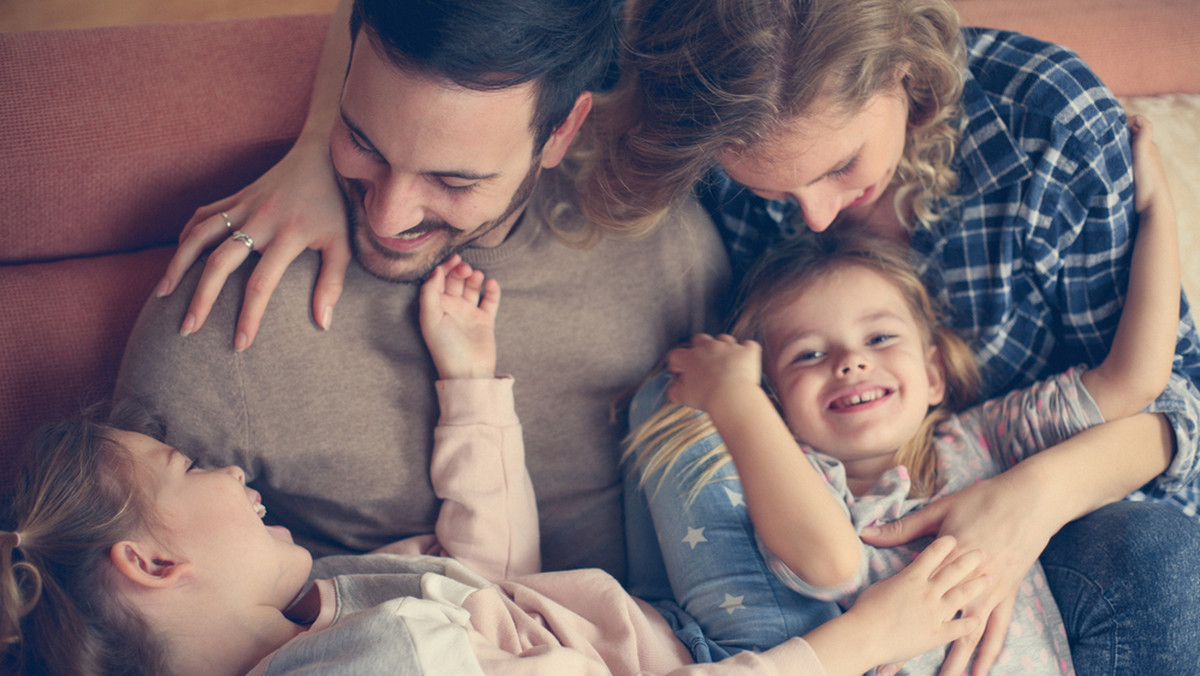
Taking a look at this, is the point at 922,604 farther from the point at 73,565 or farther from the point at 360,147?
the point at 73,565

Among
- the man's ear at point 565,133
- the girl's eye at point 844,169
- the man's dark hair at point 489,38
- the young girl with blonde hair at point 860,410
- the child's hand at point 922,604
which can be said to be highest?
the man's dark hair at point 489,38

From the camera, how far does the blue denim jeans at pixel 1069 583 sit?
3.88ft

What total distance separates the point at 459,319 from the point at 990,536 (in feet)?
3.02

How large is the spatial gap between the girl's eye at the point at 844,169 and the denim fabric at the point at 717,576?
486 millimetres

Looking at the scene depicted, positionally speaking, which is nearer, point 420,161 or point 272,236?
point 420,161

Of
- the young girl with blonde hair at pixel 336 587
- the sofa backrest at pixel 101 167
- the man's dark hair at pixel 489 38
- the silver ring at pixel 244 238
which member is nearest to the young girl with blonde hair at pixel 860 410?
the young girl with blonde hair at pixel 336 587

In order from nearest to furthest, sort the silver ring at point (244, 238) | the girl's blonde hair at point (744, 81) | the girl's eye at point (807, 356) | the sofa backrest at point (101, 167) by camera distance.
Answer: the girl's blonde hair at point (744, 81) → the silver ring at point (244, 238) → the sofa backrest at point (101, 167) → the girl's eye at point (807, 356)

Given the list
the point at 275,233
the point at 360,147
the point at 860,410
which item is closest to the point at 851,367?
the point at 860,410

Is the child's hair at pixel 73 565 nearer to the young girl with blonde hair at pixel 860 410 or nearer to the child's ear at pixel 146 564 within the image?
the child's ear at pixel 146 564

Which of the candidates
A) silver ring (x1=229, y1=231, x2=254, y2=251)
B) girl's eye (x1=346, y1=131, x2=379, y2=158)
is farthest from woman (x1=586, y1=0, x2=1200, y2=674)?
silver ring (x1=229, y1=231, x2=254, y2=251)

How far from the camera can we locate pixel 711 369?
1382 mm

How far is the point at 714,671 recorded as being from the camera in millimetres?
1074

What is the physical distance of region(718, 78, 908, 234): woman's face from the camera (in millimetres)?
1151

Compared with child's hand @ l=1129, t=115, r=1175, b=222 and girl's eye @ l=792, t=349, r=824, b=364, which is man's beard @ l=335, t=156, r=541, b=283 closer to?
girl's eye @ l=792, t=349, r=824, b=364
